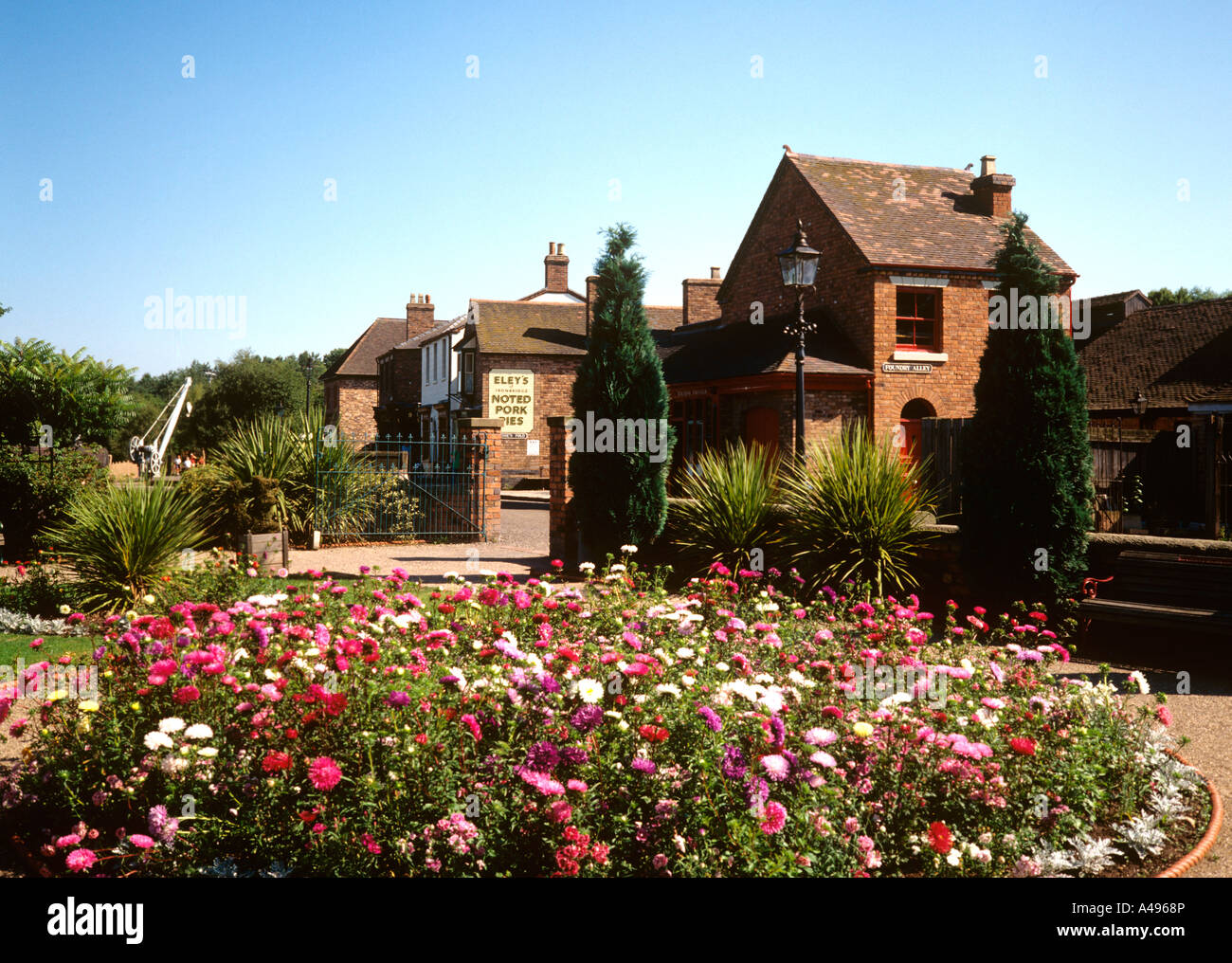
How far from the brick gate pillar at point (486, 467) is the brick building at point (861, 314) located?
21.8ft

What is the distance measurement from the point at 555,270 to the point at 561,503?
114 ft

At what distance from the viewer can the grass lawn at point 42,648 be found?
7.54 metres

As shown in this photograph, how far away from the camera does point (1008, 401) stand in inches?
367

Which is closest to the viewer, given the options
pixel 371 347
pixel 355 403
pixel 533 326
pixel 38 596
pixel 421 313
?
pixel 38 596

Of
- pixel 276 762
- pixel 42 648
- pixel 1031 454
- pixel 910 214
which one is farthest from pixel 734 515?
pixel 910 214

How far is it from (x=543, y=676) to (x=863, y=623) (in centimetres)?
309

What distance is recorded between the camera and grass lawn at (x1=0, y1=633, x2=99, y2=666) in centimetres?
754

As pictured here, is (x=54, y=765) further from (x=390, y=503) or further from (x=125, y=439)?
(x=125, y=439)

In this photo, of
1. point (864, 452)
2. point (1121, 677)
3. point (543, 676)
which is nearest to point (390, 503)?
point (864, 452)

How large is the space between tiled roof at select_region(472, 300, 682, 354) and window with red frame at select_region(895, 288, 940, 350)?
55.9 feet

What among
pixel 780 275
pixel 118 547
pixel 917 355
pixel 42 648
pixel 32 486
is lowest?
pixel 42 648

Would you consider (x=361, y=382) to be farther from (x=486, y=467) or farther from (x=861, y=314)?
(x=486, y=467)

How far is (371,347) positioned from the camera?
2461 inches

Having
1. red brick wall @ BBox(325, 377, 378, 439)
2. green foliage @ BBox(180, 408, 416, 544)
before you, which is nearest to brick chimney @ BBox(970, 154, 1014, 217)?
green foliage @ BBox(180, 408, 416, 544)
